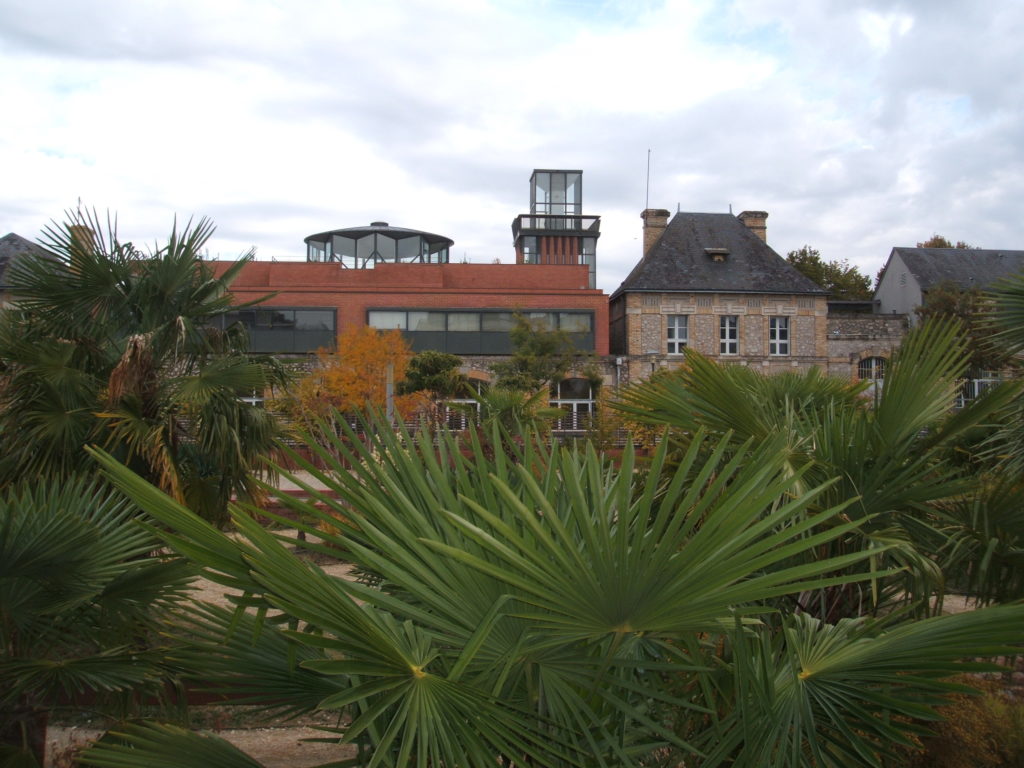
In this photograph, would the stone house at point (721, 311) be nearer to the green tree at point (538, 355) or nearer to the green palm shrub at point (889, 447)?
the green tree at point (538, 355)

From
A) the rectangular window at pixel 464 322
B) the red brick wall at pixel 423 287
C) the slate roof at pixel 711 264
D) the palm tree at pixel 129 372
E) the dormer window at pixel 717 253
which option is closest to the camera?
the palm tree at pixel 129 372

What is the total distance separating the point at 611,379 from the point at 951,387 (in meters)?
36.3

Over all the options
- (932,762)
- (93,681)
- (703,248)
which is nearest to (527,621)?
(93,681)

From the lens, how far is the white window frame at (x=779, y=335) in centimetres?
4331

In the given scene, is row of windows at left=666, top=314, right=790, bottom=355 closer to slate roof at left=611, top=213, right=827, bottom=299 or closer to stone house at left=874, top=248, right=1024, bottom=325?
slate roof at left=611, top=213, right=827, bottom=299

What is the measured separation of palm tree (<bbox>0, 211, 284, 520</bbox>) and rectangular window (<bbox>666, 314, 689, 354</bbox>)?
35886mm

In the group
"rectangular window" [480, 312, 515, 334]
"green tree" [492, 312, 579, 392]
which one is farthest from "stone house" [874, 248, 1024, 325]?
"rectangular window" [480, 312, 515, 334]

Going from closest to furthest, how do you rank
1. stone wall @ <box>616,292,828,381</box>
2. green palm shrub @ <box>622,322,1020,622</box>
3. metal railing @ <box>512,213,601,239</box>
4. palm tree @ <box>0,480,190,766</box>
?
palm tree @ <box>0,480,190,766</box> < green palm shrub @ <box>622,322,1020,622</box> < stone wall @ <box>616,292,828,381</box> < metal railing @ <box>512,213,601,239</box>

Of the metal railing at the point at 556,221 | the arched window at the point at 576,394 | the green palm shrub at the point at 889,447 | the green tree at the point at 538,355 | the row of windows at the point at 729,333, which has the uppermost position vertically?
the metal railing at the point at 556,221

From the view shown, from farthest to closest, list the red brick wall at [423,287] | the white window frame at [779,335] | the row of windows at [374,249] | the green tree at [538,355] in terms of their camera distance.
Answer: the row of windows at [374,249] < the white window frame at [779,335] < the red brick wall at [423,287] < the green tree at [538,355]

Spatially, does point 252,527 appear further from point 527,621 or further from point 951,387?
point 951,387

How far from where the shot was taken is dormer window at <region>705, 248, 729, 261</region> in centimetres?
4422

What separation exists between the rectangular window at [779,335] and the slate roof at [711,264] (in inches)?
56.6

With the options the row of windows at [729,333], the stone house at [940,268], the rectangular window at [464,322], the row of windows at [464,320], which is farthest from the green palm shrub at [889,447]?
the stone house at [940,268]
